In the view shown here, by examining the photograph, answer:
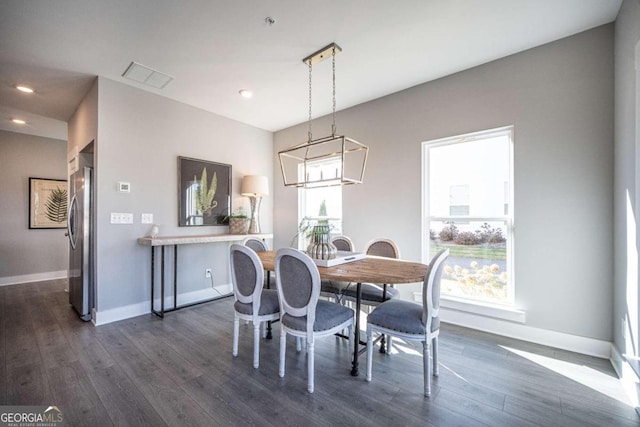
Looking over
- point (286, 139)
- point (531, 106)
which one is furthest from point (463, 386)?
point (286, 139)

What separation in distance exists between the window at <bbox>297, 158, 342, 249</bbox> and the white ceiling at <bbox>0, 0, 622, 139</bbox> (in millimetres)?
1310

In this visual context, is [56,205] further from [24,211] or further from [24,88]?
[24,88]

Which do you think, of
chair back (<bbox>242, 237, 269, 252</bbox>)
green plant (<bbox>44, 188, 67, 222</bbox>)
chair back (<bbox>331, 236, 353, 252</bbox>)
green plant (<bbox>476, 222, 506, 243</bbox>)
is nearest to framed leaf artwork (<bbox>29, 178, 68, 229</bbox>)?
green plant (<bbox>44, 188, 67, 222</bbox>)

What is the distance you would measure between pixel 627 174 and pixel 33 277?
820cm

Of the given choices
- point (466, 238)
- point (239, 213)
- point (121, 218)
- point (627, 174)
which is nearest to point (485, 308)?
point (466, 238)

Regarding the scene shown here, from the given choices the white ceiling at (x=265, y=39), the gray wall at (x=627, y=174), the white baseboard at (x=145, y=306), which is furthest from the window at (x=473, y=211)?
the white baseboard at (x=145, y=306)

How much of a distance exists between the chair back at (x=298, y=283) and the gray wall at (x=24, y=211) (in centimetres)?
579

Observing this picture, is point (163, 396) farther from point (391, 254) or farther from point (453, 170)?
point (453, 170)

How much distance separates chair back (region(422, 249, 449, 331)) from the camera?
Answer: 1.77m

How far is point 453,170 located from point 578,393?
2.19 metres

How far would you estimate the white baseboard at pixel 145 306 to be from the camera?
3051 millimetres

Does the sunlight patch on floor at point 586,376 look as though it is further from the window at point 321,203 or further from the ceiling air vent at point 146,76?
the ceiling air vent at point 146,76

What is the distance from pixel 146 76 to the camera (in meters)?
3.05

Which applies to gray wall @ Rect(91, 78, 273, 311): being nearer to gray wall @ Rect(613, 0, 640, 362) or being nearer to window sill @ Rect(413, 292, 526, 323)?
window sill @ Rect(413, 292, 526, 323)
